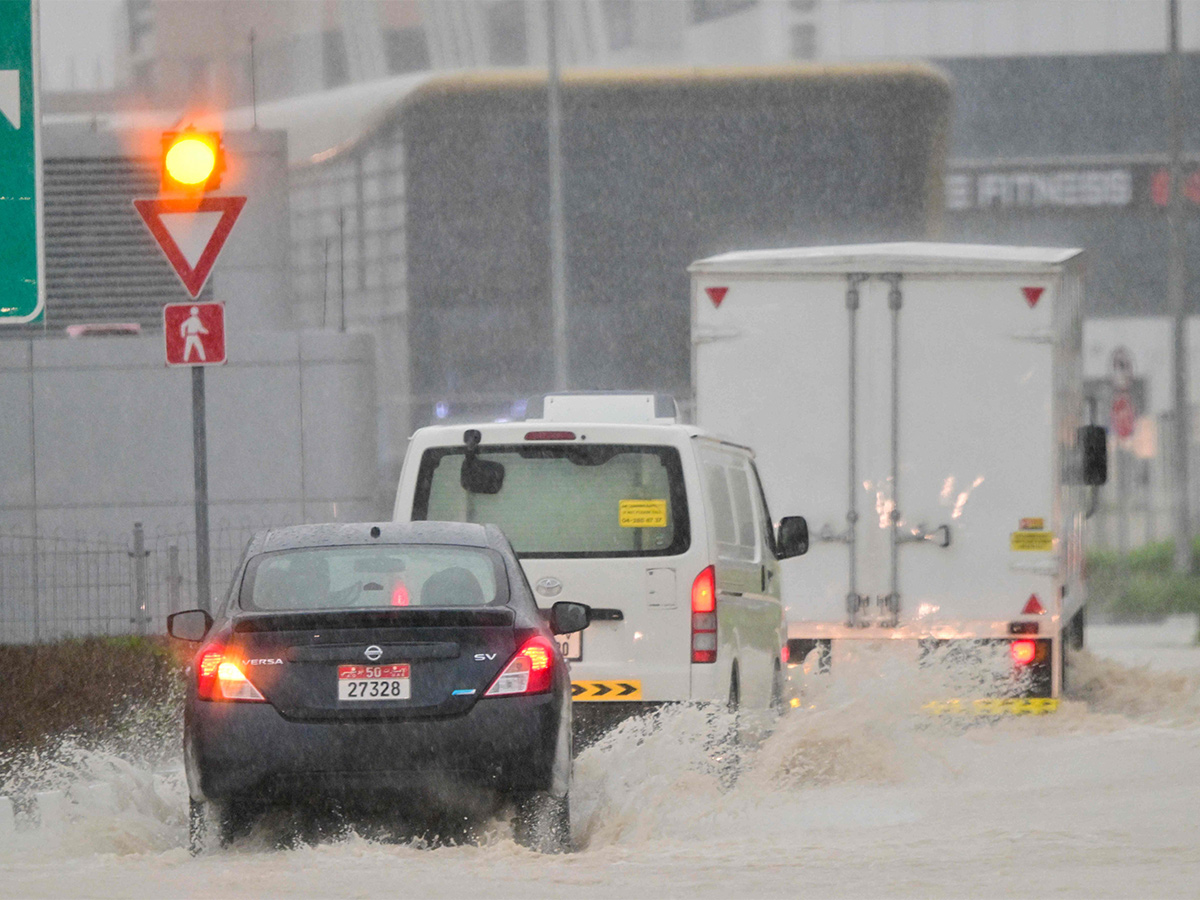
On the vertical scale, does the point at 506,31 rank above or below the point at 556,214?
above

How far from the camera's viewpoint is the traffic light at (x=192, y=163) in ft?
38.2

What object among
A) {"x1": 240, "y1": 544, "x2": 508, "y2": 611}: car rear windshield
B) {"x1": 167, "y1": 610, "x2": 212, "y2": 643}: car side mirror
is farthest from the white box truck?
{"x1": 167, "y1": 610, "x2": 212, "y2": 643}: car side mirror

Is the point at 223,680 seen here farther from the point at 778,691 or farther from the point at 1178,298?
the point at 1178,298

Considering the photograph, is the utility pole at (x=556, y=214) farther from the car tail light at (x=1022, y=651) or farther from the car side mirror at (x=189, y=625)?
the car side mirror at (x=189, y=625)

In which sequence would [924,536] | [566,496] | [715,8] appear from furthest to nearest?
1. [715,8]
2. [924,536]
3. [566,496]

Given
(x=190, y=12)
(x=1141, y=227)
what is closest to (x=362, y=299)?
(x=190, y=12)

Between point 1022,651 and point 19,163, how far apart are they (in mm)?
6761

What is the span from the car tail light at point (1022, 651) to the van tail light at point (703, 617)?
3521mm

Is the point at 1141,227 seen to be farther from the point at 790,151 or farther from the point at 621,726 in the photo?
the point at 621,726

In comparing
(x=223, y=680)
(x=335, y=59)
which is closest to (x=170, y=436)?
(x=223, y=680)

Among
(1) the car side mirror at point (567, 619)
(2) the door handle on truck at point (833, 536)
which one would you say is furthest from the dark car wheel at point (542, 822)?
(2) the door handle on truck at point (833, 536)

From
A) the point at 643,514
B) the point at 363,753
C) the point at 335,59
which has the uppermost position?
the point at 335,59

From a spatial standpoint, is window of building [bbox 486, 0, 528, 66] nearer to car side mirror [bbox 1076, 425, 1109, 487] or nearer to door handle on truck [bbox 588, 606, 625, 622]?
car side mirror [bbox 1076, 425, 1109, 487]

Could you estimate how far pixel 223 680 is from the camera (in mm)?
8242
